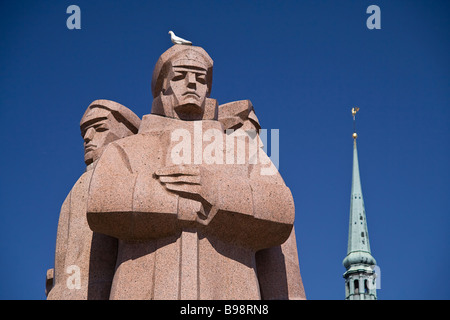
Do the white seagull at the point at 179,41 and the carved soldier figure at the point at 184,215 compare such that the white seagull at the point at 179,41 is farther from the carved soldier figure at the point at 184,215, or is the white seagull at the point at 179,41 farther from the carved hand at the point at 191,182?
the carved hand at the point at 191,182

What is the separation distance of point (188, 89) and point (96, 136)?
223 cm

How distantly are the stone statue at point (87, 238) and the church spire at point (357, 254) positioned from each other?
6254 centimetres

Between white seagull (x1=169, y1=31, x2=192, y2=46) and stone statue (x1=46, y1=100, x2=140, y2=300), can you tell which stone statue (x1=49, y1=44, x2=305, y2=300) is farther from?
white seagull (x1=169, y1=31, x2=192, y2=46)

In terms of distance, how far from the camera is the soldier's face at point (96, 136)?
1268cm

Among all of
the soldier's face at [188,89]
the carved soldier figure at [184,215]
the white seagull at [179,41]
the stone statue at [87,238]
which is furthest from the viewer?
the white seagull at [179,41]

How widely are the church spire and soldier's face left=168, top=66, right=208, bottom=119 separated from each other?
2509 inches

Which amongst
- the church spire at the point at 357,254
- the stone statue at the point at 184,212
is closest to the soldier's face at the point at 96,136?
the stone statue at the point at 184,212

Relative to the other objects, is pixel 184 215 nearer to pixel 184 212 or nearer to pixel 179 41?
pixel 184 212

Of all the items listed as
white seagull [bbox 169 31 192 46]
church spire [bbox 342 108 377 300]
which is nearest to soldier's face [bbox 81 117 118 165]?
white seagull [bbox 169 31 192 46]

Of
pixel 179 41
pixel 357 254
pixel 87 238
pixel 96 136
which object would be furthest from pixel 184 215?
pixel 357 254

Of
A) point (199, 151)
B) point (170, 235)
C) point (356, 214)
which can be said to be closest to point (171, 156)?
point (199, 151)

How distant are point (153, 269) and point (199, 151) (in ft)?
5.55

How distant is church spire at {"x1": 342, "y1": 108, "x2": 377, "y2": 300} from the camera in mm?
75188
